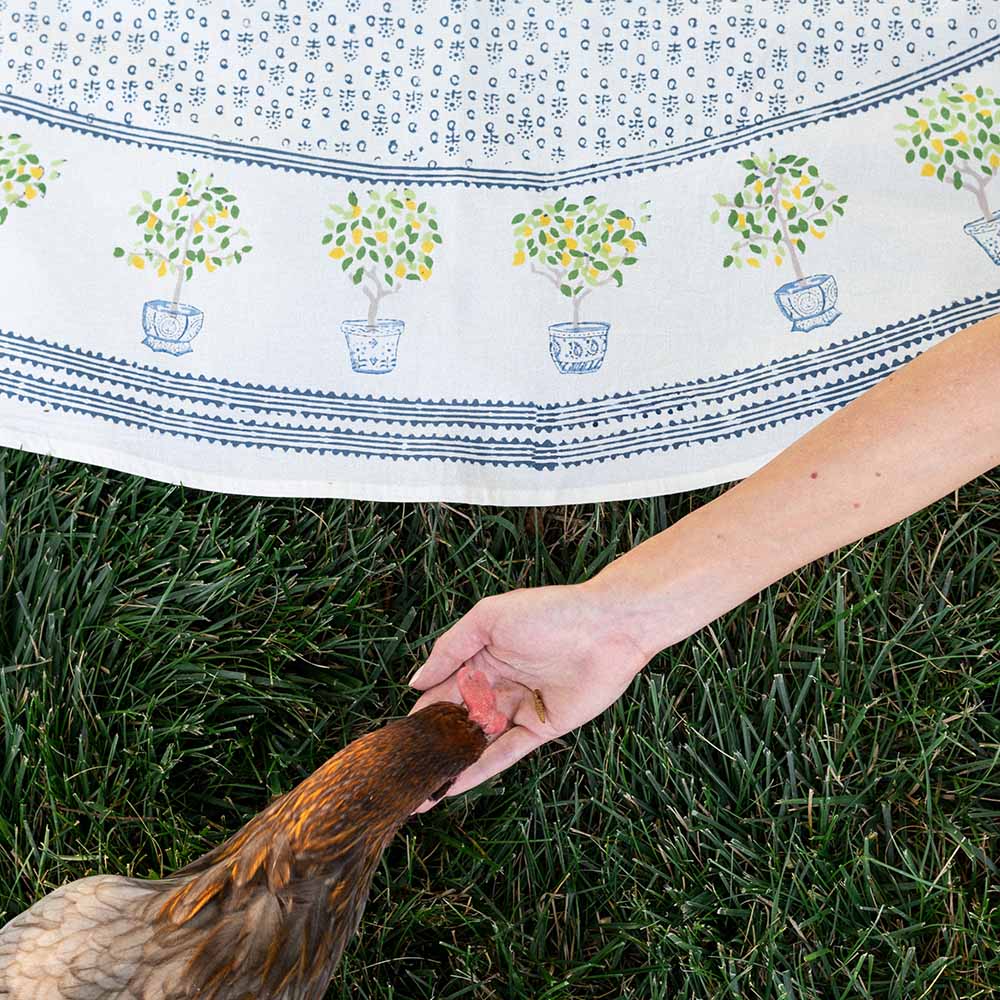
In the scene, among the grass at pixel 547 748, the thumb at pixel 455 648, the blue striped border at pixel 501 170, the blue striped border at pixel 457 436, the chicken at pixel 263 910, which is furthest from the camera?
the blue striped border at pixel 501 170

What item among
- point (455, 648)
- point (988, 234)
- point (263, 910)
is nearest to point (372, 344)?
point (455, 648)

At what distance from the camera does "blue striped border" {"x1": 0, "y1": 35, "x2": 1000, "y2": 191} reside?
2365 millimetres

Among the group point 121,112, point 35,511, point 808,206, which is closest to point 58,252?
point 121,112

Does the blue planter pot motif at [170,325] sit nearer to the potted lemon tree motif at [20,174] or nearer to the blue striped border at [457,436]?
the blue striped border at [457,436]

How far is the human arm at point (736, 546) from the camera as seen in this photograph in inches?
66.2

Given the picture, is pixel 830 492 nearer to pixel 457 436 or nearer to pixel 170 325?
pixel 457 436

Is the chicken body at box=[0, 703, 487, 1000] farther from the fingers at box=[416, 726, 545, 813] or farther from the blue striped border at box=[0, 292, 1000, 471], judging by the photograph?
the blue striped border at box=[0, 292, 1000, 471]

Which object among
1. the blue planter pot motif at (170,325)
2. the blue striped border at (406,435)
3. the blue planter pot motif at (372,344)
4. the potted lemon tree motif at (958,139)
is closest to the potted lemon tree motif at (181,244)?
the blue planter pot motif at (170,325)

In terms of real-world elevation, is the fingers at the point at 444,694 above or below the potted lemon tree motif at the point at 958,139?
below

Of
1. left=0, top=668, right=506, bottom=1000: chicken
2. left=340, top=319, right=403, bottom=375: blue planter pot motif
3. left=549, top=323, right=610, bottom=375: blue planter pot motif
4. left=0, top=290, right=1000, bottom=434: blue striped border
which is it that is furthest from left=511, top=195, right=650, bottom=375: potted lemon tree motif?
left=0, top=668, right=506, bottom=1000: chicken

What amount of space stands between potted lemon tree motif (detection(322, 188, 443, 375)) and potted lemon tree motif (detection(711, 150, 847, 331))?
62cm

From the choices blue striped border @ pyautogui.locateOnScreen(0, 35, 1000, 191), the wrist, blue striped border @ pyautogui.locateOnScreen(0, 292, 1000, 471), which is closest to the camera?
the wrist

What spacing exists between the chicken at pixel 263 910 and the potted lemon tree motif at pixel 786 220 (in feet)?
3.86

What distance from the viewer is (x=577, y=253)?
238 cm
